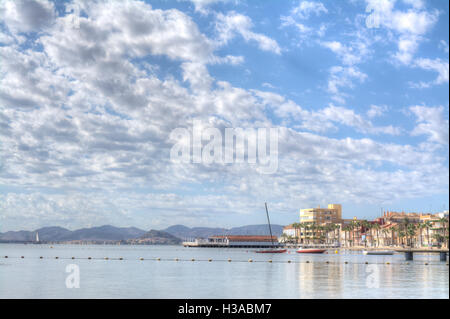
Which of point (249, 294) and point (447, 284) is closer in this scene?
point (249, 294)

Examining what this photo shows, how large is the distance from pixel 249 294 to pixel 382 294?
12.9 meters

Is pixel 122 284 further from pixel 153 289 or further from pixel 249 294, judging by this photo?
pixel 249 294
